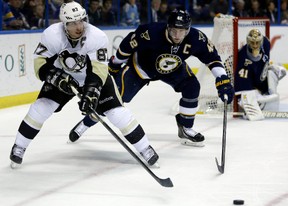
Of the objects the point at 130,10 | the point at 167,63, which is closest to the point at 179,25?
the point at 167,63

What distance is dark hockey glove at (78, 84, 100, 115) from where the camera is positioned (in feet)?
14.3

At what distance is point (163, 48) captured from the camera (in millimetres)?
5184

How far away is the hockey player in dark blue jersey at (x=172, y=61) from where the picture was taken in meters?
5.13

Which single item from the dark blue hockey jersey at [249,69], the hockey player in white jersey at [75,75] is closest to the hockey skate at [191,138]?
the hockey player in white jersey at [75,75]

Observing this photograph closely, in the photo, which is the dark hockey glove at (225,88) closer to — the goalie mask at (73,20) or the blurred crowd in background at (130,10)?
the goalie mask at (73,20)

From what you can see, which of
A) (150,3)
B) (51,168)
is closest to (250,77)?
(51,168)

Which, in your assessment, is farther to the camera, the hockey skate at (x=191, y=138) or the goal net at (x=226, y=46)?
the goal net at (x=226, y=46)

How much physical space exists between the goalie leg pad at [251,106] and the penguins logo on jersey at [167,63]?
1.46 m

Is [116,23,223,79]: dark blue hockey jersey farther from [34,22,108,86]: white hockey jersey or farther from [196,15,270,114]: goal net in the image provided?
[196,15,270,114]: goal net

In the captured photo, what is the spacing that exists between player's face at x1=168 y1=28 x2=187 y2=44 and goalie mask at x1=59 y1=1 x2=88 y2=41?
0.71 m

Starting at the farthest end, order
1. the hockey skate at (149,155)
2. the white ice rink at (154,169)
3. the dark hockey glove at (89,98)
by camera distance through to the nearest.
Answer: the hockey skate at (149,155), the dark hockey glove at (89,98), the white ice rink at (154,169)

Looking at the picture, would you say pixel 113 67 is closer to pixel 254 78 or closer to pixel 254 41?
pixel 254 41

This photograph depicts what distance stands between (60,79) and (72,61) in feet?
0.62

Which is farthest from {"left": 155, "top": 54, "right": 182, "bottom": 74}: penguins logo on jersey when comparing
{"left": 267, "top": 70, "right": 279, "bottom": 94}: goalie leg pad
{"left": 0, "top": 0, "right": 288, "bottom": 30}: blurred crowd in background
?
{"left": 0, "top": 0, "right": 288, "bottom": 30}: blurred crowd in background
